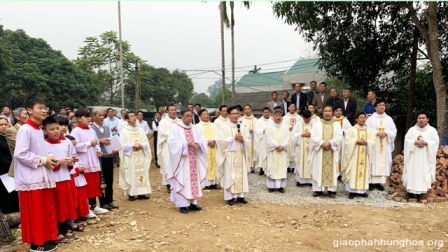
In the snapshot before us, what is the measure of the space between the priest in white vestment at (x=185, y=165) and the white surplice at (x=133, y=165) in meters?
1.19

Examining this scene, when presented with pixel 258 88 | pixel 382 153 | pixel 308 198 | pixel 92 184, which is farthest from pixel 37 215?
pixel 258 88

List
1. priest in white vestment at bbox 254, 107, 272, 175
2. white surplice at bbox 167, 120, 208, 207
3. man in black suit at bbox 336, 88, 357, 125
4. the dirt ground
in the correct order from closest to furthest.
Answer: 1. the dirt ground
2. white surplice at bbox 167, 120, 208, 207
3. man in black suit at bbox 336, 88, 357, 125
4. priest in white vestment at bbox 254, 107, 272, 175

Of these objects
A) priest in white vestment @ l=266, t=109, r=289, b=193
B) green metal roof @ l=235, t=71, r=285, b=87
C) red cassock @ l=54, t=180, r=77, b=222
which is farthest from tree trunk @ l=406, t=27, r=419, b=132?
green metal roof @ l=235, t=71, r=285, b=87

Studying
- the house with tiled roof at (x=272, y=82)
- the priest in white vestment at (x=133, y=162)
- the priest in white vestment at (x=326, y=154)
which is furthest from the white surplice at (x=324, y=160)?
the house with tiled roof at (x=272, y=82)

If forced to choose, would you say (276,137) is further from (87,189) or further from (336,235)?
(87,189)

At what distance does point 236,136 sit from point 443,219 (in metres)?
3.96

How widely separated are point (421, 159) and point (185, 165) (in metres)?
4.90

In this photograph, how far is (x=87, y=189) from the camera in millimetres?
6242

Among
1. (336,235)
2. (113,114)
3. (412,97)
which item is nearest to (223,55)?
(113,114)

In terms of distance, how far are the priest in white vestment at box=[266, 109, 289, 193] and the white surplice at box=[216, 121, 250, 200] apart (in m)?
1.03

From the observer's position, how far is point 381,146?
842cm

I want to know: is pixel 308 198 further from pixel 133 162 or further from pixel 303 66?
pixel 303 66

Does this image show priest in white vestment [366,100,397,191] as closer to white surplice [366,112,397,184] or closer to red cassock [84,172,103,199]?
white surplice [366,112,397,184]

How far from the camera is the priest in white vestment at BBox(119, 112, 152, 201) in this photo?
7584 millimetres
